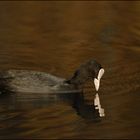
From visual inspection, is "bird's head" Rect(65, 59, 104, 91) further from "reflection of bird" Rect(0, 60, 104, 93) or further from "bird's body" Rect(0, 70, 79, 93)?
"bird's body" Rect(0, 70, 79, 93)

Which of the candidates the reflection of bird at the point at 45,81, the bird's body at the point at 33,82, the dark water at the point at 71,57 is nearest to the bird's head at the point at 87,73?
the reflection of bird at the point at 45,81

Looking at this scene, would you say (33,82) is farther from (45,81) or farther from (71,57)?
(71,57)

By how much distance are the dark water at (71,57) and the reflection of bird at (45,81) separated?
11.0 inches

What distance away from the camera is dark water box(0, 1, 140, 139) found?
11133 mm

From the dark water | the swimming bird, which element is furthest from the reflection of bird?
the dark water

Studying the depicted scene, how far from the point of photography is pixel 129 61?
51.2ft

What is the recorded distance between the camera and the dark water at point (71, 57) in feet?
36.5

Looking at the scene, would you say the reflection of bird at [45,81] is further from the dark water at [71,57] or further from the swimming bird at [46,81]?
the dark water at [71,57]

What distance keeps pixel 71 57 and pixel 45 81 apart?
2.79m

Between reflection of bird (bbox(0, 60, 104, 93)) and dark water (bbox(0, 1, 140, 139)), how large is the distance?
278 millimetres

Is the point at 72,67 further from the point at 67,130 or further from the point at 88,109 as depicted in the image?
the point at 67,130

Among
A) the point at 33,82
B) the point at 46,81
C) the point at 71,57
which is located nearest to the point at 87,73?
the point at 46,81

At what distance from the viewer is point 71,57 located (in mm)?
16250

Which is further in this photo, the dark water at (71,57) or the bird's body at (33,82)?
the bird's body at (33,82)
